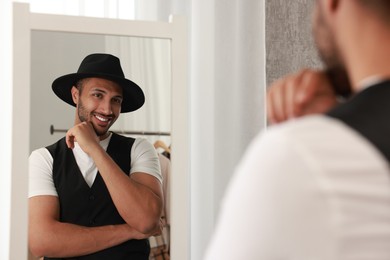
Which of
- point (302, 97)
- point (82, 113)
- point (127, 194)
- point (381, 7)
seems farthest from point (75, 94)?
point (381, 7)

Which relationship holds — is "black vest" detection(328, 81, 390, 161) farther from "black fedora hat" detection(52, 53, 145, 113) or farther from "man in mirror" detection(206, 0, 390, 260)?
"black fedora hat" detection(52, 53, 145, 113)

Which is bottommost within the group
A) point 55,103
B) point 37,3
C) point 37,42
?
point 55,103

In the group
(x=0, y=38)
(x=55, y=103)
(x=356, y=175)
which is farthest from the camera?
(x=0, y=38)

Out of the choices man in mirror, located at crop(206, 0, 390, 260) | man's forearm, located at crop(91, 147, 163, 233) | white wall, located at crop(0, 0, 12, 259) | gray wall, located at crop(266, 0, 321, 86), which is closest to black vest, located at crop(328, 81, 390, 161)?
man in mirror, located at crop(206, 0, 390, 260)

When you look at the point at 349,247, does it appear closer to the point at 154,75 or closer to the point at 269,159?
the point at 269,159

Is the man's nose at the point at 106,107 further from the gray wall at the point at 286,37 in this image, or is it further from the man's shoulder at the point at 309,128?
the man's shoulder at the point at 309,128

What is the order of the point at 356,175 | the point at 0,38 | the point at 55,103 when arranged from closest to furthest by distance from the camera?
the point at 356,175
the point at 55,103
the point at 0,38

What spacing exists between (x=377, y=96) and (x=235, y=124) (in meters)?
1.67

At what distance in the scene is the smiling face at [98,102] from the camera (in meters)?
1.61

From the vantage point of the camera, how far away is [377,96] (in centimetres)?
46

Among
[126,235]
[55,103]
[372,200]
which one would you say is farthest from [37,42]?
[372,200]

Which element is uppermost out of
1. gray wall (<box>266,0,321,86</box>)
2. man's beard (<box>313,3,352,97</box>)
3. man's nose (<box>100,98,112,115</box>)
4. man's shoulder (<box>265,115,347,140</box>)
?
gray wall (<box>266,0,321,86</box>)

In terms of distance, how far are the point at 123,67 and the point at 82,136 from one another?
221 millimetres

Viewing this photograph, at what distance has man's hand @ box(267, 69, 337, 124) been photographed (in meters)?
0.58
